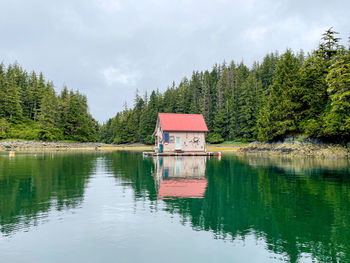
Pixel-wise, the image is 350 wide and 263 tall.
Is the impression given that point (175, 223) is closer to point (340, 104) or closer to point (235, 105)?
point (340, 104)

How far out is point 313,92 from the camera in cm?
4238

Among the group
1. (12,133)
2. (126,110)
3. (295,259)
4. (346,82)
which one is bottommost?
(295,259)

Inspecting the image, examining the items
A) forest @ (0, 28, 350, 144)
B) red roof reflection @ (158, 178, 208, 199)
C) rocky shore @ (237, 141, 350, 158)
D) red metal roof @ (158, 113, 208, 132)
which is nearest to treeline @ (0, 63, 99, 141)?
forest @ (0, 28, 350, 144)

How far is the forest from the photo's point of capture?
38.1 m

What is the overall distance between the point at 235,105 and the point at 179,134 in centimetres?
4288

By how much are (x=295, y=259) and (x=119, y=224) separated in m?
→ 5.15

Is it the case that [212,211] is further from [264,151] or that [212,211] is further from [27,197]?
[264,151]

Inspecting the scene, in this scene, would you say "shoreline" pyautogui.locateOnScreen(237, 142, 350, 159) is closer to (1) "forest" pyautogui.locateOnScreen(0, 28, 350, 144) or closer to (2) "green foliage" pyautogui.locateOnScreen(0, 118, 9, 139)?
(1) "forest" pyautogui.locateOnScreen(0, 28, 350, 144)

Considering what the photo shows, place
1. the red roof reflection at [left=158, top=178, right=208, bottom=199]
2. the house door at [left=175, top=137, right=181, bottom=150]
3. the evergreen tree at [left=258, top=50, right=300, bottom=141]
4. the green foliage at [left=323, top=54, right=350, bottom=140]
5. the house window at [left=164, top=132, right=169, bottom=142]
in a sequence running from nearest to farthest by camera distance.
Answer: the red roof reflection at [left=158, top=178, right=208, bottom=199] < the green foliage at [left=323, top=54, right=350, bottom=140] < the house window at [left=164, top=132, right=169, bottom=142] < the house door at [left=175, top=137, right=181, bottom=150] < the evergreen tree at [left=258, top=50, right=300, bottom=141]

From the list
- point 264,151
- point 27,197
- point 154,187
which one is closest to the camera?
point 27,197

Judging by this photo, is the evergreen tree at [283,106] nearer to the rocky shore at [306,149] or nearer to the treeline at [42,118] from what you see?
the rocky shore at [306,149]

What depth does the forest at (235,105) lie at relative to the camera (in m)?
38.1

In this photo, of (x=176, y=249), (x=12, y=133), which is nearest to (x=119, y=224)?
(x=176, y=249)

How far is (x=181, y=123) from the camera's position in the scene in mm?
45188
